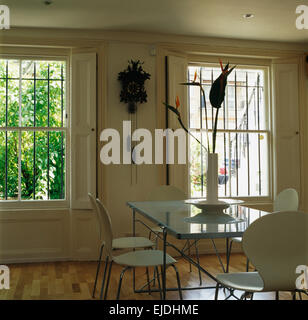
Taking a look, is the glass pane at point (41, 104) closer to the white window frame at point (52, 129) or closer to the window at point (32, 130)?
the window at point (32, 130)

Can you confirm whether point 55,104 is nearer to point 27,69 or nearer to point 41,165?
point 27,69

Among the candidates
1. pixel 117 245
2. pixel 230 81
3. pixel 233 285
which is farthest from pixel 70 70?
pixel 233 285

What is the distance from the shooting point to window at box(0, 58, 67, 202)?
543cm

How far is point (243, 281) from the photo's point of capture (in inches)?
104

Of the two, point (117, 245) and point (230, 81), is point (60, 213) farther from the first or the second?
point (230, 81)

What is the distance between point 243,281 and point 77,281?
2332mm

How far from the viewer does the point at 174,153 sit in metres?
5.62

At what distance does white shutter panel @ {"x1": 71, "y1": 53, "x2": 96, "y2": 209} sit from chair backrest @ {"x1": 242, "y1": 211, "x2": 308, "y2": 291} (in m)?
3.41

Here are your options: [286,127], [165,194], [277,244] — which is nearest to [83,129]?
[165,194]

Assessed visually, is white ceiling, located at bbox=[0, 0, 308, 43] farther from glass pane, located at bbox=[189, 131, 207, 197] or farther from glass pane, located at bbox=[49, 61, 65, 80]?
glass pane, located at bbox=[189, 131, 207, 197]

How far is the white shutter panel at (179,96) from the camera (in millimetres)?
5625

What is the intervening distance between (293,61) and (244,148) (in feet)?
4.70

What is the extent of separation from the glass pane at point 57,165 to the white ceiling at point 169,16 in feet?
4.63

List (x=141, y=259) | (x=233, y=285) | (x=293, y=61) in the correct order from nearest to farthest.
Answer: (x=233, y=285) < (x=141, y=259) < (x=293, y=61)
